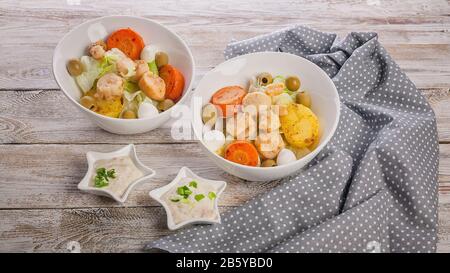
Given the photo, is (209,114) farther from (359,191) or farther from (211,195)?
(359,191)

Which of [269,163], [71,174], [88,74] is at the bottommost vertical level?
[71,174]

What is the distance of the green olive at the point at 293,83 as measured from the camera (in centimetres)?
196

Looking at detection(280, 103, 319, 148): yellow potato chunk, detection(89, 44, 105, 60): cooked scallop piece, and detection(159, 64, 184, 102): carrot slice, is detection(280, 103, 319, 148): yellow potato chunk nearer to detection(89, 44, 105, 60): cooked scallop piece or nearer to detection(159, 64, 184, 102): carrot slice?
detection(159, 64, 184, 102): carrot slice

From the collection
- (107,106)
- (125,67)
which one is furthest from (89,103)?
(125,67)

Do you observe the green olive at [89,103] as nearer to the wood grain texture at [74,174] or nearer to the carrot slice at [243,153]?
the wood grain texture at [74,174]

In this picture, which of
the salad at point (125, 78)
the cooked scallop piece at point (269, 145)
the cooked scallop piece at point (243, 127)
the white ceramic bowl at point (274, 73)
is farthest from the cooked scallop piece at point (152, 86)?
the cooked scallop piece at point (269, 145)

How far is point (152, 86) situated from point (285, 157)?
48cm

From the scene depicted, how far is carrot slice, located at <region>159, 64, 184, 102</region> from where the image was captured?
1.92 m

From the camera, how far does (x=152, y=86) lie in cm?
187

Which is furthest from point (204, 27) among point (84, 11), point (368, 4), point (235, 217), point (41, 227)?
point (41, 227)

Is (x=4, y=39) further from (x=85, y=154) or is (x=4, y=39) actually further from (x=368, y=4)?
(x=368, y=4)

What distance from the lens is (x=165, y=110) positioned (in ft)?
6.19

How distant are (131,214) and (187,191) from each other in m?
0.19

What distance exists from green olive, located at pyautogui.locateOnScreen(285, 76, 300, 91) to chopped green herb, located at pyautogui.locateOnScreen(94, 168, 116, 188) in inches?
25.3
